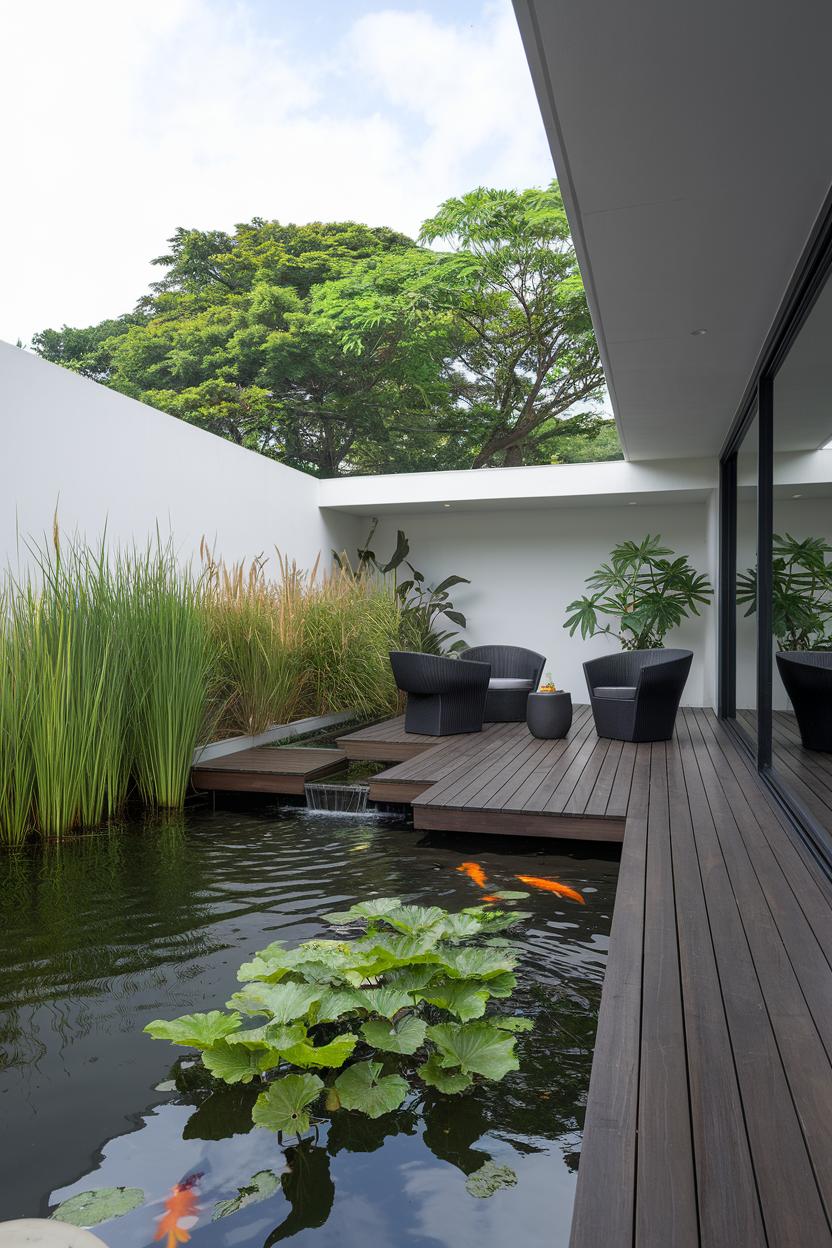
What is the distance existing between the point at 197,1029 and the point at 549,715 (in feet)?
16.2

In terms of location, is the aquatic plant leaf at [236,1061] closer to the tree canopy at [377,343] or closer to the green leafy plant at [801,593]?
the green leafy plant at [801,593]

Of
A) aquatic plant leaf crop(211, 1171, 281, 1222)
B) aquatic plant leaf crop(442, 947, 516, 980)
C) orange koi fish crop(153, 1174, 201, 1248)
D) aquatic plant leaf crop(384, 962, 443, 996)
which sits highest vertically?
aquatic plant leaf crop(442, 947, 516, 980)

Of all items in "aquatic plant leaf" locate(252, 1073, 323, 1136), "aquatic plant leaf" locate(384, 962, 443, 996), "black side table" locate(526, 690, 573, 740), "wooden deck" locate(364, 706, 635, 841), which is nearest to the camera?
"aquatic plant leaf" locate(252, 1073, 323, 1136)

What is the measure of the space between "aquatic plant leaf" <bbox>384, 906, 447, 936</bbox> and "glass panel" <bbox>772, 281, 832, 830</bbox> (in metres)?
1.55

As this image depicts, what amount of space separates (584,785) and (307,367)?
1477 centimetres

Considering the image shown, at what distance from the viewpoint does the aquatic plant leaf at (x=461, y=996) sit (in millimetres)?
2408

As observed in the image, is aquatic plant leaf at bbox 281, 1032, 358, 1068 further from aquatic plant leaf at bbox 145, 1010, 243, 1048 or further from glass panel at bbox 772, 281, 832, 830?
glass panel at bbox 772, 281, 832, 830

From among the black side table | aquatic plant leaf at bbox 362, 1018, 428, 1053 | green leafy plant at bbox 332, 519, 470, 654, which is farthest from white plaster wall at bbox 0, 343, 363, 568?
aquatic plant leaf at bbox 362, 1018, 428, 1053

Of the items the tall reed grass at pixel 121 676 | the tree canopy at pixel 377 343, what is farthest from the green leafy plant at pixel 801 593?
the tree canopy at pixel 377 343

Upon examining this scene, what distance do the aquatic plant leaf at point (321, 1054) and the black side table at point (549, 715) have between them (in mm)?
4851

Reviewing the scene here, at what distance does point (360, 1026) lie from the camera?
2.53 meters

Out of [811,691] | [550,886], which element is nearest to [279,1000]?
[550,886]

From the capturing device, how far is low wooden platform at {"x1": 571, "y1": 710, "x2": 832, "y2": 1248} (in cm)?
143

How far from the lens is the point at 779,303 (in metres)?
4.22
